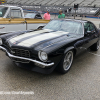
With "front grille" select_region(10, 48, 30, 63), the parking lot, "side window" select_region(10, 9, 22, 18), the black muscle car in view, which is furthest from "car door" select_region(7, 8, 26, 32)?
"front grille" select_region(10, 48, 30, 63)

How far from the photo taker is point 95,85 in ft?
9.94

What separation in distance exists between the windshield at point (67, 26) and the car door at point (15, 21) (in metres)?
2.16

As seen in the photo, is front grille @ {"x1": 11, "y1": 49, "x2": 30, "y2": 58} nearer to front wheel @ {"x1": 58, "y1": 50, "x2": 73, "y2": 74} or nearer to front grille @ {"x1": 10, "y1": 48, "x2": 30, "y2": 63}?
front grille @ {"x1": 10, "y1": 48, "x2": 30, "y2": 63}

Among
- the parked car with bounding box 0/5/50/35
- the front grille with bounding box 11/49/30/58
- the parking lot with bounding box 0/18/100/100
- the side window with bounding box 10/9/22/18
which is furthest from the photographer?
the side window with bounding box 10/9/22/18

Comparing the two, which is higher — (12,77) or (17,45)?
(17,45)

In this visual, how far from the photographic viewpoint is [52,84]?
2957 mm

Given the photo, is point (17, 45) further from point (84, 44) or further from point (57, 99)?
point (84, 44)

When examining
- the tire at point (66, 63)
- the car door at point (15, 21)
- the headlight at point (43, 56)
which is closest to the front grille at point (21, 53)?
the headlight at point (43, 56)

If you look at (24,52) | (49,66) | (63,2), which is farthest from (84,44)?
(63,2)

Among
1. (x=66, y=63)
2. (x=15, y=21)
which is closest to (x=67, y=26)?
(x=66, y=63)

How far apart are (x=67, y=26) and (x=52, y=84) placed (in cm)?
218

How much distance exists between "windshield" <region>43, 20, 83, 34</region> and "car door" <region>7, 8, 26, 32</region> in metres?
2.16

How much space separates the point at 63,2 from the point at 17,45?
129 ft

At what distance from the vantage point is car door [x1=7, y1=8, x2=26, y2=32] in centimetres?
590
